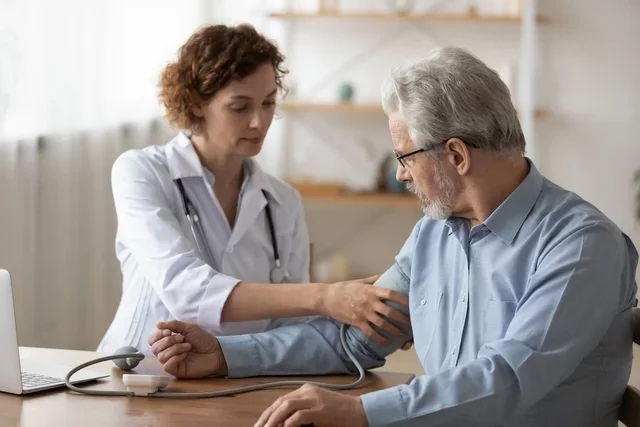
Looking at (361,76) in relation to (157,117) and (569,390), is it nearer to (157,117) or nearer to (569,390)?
(157,117)

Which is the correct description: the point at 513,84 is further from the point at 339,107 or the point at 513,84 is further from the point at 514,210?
the point at 514,210

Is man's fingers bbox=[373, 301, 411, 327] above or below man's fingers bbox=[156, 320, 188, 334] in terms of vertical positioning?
above

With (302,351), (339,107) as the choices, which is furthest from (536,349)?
(339,107)

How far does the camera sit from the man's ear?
1.85m

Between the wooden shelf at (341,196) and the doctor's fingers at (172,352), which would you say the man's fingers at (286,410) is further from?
the wooden shelf at (341,196)

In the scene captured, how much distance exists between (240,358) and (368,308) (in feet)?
0.91

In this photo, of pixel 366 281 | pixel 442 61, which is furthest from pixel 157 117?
pixel 442 61

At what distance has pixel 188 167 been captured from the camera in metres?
2.78

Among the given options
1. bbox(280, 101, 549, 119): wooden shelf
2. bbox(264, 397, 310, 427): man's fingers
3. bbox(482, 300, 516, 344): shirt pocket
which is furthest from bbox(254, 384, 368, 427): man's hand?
bbox(280, 101, 549, 119): wooden shelf

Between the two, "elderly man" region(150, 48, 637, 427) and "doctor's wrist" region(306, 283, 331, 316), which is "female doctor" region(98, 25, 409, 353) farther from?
"elderly man" region(150, 48, 637, 427)

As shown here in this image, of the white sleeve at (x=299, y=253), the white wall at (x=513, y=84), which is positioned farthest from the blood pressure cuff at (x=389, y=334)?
the white wall at (x=513, y=84)

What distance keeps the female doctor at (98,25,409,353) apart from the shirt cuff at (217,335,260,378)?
23 cm

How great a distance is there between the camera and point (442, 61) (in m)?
1.84

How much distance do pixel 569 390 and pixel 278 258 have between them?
3.83 ft
